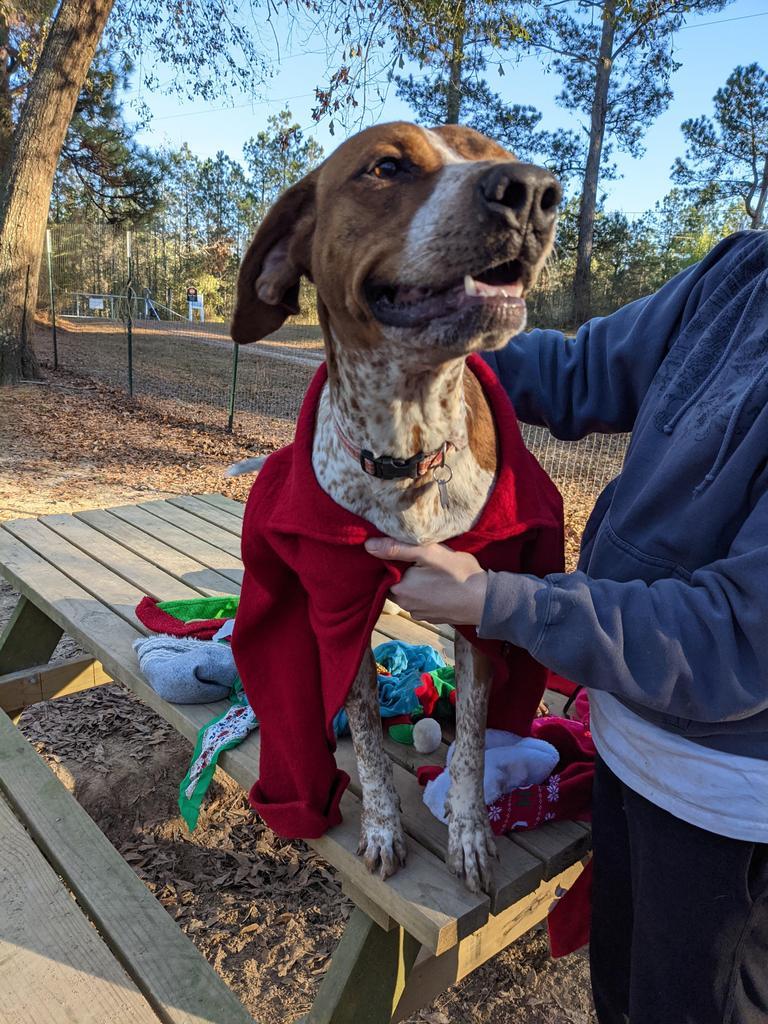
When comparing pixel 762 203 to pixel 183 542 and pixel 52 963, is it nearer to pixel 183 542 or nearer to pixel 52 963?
pixel 183 542

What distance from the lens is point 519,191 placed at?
1206 millimetres

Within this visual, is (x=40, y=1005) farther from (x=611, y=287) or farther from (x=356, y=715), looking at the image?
(x=611, y=287)

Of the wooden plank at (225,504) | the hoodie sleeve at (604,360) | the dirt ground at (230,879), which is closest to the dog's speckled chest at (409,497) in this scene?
the hoodie sleeve at (604,360)

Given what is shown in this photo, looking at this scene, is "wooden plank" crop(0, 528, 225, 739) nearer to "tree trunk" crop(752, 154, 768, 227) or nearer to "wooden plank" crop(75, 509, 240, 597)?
"wooden plank" crop(75, 509, 240, 597)

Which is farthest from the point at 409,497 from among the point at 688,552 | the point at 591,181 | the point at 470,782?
the point at 591,181

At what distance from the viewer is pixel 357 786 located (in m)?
1.93

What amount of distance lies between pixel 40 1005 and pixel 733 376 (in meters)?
1.92

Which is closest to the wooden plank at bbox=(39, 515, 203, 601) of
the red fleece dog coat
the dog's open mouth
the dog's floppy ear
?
the red fleece dog coat

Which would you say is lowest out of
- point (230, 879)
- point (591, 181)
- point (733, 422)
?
point (230, 879)

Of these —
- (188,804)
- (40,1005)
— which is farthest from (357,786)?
(40,1005)

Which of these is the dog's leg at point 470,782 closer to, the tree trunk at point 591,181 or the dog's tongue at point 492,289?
the dog's tongue at point 492,289

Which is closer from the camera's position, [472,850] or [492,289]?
[492,289]

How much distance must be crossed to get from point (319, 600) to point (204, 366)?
43.9ft

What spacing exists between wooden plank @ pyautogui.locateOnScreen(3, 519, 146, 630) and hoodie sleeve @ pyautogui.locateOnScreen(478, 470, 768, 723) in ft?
5.97
